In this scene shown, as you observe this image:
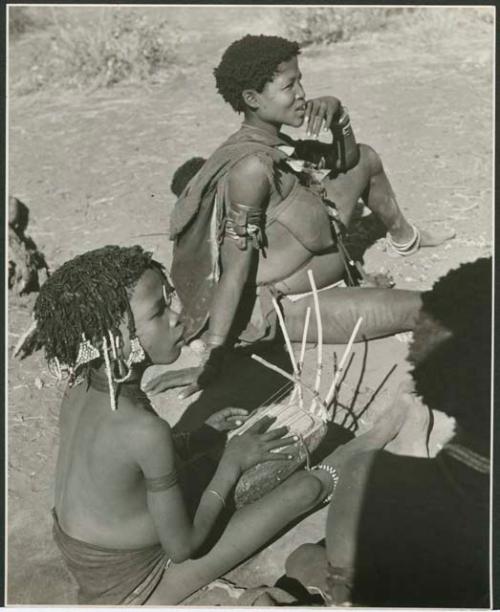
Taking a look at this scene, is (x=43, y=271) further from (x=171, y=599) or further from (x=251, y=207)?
(x=171, y=599)

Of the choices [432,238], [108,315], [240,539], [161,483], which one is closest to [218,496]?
[240,539]

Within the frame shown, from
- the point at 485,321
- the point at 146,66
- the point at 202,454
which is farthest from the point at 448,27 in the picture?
the point at 202,454

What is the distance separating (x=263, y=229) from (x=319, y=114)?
66cm

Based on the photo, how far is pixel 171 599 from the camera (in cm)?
323

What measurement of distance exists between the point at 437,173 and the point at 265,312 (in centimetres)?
205

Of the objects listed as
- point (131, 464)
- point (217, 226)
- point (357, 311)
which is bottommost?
point (357, 311)

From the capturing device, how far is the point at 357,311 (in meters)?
4.39

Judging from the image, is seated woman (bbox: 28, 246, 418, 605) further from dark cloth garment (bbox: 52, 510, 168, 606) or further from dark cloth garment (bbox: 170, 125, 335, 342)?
dark cloth garment (bbox: 170, 125, 335, 342)

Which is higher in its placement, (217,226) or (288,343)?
(217,226)

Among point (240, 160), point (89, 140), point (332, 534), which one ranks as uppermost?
point (240, 160)

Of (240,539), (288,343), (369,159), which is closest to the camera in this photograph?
(240,539)

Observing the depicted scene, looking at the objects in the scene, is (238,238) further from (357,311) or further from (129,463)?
(129,463)

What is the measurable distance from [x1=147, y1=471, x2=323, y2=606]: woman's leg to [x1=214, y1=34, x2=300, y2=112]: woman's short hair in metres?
1.93

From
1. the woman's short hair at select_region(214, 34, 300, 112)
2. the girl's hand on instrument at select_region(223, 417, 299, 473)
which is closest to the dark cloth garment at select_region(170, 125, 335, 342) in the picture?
the woman's short hair at select_region(214, 34, 300, 112)
